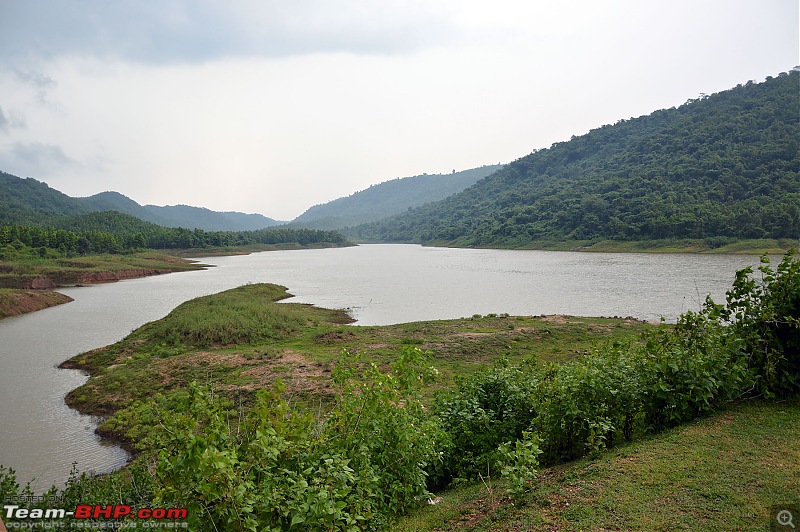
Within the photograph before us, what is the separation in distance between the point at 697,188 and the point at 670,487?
477 feet

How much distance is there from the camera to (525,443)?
22.1 feet

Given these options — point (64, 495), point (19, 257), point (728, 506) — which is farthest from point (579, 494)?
point (19, 257)

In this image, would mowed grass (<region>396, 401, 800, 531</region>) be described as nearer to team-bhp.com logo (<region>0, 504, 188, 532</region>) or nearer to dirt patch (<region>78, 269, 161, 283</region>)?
team-bhp.com logo (<region>0, 504, 188, 532</region>)

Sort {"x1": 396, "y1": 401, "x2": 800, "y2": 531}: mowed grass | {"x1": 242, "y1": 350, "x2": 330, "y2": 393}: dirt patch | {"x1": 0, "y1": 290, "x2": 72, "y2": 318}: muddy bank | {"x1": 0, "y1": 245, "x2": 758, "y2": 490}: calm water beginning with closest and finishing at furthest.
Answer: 1. {"x1": 396, "y1": 401, "x2": 800, "y2": 531}: mowed grass
2. {"x1": 0, "y1": 245, "x2": 758, "y2": 490}: calm water
3. {"x1": 242, "y1": 350, "x2": 330, "y2": 393}: dirt patch
4. {"x1": 0, "y1": 290, "x2": 72, "y2": 318}: muddy bank

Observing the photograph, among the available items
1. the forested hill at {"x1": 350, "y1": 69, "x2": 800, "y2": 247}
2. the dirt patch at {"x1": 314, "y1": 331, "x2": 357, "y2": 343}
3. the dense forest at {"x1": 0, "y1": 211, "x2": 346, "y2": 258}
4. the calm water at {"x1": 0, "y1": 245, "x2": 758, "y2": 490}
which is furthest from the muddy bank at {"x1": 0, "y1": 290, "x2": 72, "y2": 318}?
the forested hill at {"x1": 350, "y1": 69, "x2": 800, "y2": 247}

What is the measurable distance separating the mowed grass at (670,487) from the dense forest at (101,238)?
101573 millimetres

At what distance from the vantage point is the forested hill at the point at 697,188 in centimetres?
9975

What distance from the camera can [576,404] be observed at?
24.9ft

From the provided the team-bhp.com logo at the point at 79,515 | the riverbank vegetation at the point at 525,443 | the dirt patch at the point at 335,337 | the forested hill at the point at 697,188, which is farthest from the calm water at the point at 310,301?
the forested hill at the point at 697,188

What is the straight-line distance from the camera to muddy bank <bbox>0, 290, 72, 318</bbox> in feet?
140

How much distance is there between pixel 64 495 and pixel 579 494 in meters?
→ 8.33

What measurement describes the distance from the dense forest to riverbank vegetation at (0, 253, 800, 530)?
9944 cm

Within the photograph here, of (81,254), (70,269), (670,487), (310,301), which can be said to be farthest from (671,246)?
(81,254)

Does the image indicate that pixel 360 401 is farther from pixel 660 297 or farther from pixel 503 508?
pixel 660 297
